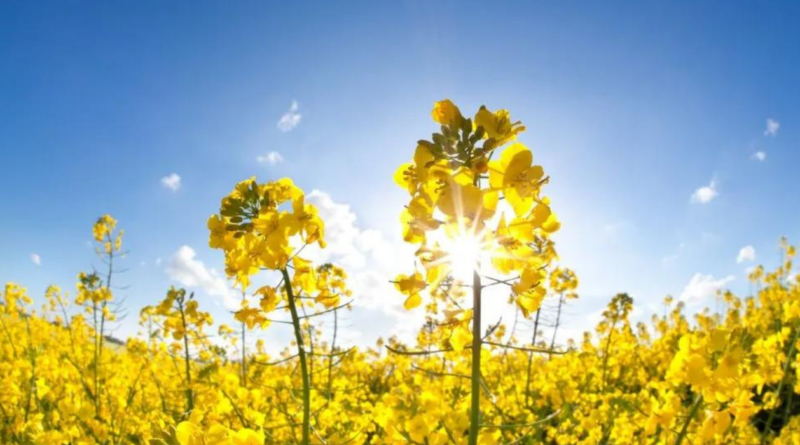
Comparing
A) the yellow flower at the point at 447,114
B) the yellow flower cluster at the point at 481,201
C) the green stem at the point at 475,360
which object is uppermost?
the yellow flower at the point at 447,114

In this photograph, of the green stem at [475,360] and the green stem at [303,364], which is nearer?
the green stem at [475,360]

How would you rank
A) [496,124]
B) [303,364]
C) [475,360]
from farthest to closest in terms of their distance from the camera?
[303,364]
[496,124]
[475,360]

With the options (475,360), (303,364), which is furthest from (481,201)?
(303,364)

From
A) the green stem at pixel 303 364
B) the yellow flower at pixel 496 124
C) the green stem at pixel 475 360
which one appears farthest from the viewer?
the green stem at pixel 303 364

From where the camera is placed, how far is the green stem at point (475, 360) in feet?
4.95

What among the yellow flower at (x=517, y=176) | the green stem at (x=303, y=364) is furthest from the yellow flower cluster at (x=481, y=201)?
the green stem at (x=303, y=364)

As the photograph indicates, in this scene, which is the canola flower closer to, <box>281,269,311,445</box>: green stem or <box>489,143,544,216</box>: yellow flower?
<box>489,143,544,216</box>: yellow flower

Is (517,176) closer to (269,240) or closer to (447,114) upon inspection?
(447,114)

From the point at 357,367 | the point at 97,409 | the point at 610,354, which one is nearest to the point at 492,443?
the point at 97,409

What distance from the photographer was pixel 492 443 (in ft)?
6.15

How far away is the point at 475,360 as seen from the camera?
1.52 m

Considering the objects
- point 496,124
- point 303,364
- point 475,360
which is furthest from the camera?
point 303,364

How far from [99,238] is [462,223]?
676 centimetres

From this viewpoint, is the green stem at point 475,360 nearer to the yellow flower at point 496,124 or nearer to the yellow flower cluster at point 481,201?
the yellow flower cluster at point 481,201
